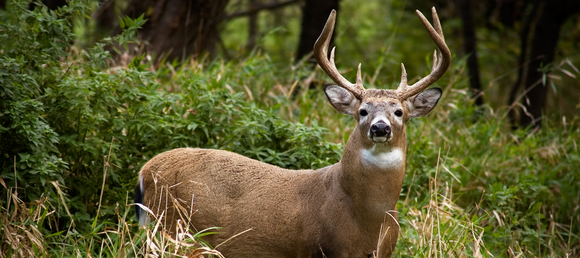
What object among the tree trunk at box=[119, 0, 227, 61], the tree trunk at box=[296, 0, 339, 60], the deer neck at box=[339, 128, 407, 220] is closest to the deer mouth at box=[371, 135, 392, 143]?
the deer neck at box=[339, 128, 407, 220]

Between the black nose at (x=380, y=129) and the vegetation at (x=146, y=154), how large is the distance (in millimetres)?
1042

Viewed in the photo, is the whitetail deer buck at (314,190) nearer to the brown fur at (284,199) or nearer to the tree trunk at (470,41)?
the brown fur at (284,199)

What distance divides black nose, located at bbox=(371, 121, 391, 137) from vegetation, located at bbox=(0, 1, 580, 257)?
104 cm

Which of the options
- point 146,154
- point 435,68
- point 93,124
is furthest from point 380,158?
point 93,124

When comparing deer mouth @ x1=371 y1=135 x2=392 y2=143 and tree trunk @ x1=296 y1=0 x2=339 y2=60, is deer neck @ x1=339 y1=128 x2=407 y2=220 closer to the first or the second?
deer mouth @ x1=371 y1=135 x2=392 y2=143

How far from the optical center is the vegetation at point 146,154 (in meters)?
4.33

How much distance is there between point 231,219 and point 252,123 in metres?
1.07

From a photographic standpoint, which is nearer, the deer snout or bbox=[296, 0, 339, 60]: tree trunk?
the deer snout

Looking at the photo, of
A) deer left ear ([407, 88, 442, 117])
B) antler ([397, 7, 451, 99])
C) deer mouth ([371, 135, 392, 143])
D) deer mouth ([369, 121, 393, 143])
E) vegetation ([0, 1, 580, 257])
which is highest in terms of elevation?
antler ([397, 7, 451, 99])

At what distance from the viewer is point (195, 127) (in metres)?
5.05

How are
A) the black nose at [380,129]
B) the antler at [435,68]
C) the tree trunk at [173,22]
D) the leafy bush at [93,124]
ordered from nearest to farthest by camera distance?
1. the black nose at [380,129]
2. the antler at [435,68]
3. the leafy bush at [93,124]
4. the tree trunk at [173,22]

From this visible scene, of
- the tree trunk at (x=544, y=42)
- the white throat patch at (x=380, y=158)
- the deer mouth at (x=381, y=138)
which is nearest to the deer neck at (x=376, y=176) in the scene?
the white throat patch at (x=380, y=158)

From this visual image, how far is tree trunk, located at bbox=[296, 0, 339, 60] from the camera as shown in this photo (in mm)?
8820

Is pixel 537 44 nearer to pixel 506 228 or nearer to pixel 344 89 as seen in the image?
pixel 506 228
